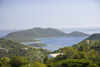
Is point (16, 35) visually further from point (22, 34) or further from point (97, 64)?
point (97, 64)

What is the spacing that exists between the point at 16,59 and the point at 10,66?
0.61 meters

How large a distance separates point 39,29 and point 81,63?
6209 cm

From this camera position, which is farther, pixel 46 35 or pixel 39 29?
pixel 39 29

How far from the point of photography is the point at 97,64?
6.40m

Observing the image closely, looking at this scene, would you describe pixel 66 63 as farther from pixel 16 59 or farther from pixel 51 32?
pixel 51 32

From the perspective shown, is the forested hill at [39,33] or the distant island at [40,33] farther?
the forested hill at [39,33]

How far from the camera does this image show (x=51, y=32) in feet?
214

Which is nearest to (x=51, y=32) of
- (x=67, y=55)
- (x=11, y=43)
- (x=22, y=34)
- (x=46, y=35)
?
(x=46, y=35)

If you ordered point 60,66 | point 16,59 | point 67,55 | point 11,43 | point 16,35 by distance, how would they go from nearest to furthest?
point 60,66 < point 16,59 < point 67,55 < point 11,43 < point 16,35

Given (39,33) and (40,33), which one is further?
(40,33)

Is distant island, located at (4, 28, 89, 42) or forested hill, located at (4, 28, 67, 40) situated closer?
distant island, located at (4, 28, 89, 42)

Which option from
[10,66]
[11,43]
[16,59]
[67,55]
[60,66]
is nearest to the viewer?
[60,66]

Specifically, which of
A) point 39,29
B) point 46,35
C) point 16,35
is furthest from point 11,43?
point 39,29

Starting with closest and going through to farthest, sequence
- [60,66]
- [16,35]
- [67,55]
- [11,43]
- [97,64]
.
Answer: [97,64] → [60,66] → [67,55] → [11,43] → [16,35]
